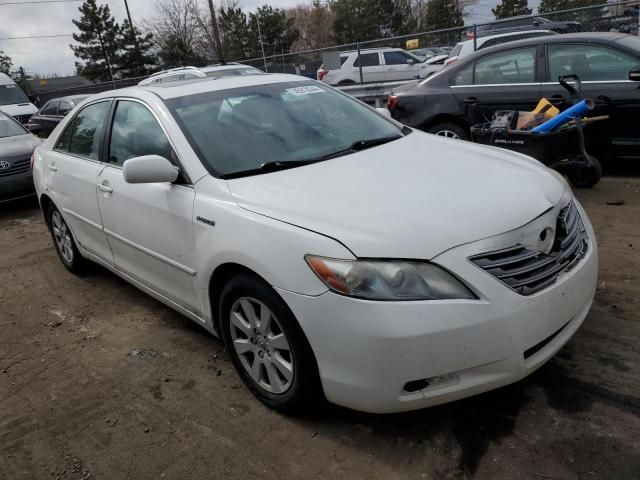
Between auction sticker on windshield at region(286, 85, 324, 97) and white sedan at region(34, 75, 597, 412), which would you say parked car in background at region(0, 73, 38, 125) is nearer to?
white sedan at region(34, 75, 597, 412)

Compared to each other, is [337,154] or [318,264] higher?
[337,154]

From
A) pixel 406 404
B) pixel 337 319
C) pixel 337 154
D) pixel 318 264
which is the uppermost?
pixel 337 154

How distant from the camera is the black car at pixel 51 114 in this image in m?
15.1

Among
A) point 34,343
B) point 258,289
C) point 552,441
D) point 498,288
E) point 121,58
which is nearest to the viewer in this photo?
point 498,288

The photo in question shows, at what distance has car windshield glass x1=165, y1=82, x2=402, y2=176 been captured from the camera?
313cm

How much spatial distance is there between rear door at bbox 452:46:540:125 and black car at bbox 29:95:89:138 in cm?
1150

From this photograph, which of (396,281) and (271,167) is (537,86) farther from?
(396,281)

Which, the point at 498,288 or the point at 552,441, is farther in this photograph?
the point at 552,441

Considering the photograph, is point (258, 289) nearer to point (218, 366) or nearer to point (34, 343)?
point (218, 366)

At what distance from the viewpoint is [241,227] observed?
265cm

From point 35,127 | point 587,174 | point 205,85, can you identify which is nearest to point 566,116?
point 587,174

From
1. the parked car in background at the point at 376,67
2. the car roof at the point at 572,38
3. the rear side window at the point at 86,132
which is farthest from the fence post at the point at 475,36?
the rear side window at the point at 86,132

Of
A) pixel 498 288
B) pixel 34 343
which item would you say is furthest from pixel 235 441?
pixel 34 343

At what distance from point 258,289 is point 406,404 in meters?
0.82
